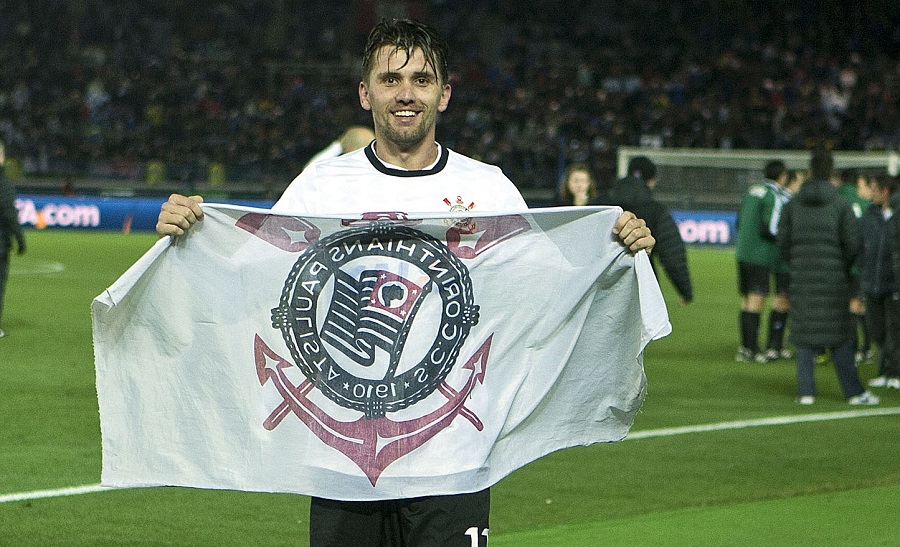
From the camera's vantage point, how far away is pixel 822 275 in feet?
35.1

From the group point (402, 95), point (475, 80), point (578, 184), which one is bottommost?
point (578, 184)

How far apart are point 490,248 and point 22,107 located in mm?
36111

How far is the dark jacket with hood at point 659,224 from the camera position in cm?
1141

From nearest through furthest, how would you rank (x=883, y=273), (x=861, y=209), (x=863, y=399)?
1. (x=863, y=399)
2. (x=883, y=273)
3. (x=861, y=209)

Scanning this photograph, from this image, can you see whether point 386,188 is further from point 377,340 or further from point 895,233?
point 895,233

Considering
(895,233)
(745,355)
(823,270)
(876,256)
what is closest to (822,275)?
(823,270)

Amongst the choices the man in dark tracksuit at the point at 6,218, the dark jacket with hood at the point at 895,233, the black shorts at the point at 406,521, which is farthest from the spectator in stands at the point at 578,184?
the black shorts at the point at 406,521

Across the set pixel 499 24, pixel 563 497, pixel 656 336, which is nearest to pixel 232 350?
pixel 656 336

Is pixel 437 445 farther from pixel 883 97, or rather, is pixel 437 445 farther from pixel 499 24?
pixel 499 24

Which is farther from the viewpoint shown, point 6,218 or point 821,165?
point 6,218

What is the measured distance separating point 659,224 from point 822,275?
1.60 m

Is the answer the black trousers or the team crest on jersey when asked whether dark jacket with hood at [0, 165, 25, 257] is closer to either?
the black trousers

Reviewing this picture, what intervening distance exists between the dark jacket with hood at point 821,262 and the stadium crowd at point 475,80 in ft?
63.3

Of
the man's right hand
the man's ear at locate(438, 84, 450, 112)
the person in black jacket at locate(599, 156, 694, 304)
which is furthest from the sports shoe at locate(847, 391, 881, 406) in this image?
the man's right hand
